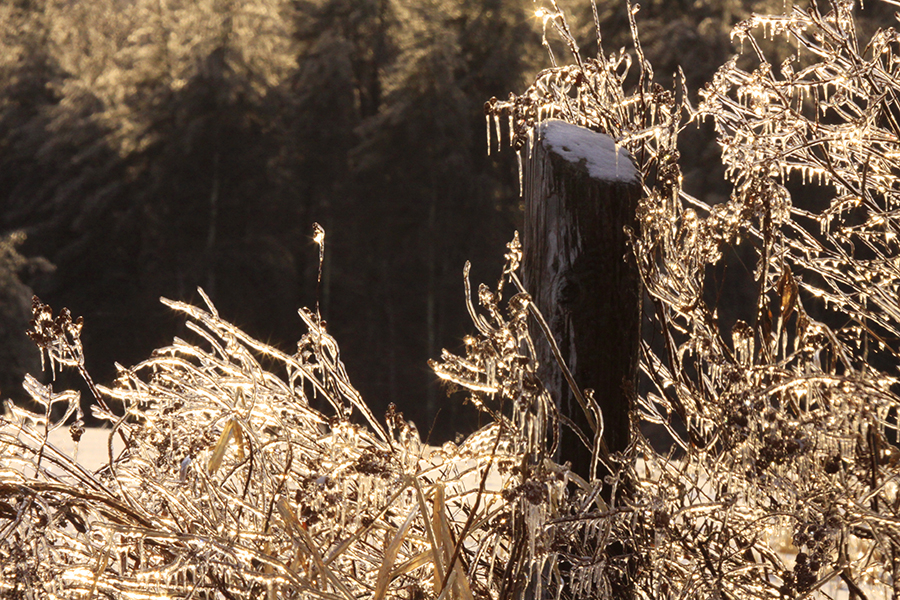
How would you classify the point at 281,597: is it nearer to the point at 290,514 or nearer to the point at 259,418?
the point at 290,514

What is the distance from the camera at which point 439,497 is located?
2148mm

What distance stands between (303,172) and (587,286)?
1891 cm

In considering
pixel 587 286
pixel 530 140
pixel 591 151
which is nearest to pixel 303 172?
pixel 530 140

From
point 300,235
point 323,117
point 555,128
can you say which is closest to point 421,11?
point 323,117

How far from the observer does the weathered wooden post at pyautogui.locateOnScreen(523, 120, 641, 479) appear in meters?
2.23

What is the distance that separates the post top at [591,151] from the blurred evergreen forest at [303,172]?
49.0 ft

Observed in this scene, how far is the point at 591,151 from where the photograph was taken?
7.61 ft

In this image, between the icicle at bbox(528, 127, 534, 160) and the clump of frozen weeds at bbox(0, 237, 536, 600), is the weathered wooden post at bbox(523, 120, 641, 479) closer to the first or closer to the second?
the icicle at bbox(528, 127, 534, 160)

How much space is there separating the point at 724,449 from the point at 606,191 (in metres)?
0.67

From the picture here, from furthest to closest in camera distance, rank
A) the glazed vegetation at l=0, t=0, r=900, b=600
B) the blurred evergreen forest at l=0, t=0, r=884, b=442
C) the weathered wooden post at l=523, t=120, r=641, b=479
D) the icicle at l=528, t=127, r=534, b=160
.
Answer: the blurred evergreen forest at l=0, t=0, r=884, b=442 < the icicle at l=528, t=127, r=534, b=160 < the weathered wooden post at l=523, t=120, r=641, b=479 < the glazed vegetation at l=0, t=0, r=900, b=600

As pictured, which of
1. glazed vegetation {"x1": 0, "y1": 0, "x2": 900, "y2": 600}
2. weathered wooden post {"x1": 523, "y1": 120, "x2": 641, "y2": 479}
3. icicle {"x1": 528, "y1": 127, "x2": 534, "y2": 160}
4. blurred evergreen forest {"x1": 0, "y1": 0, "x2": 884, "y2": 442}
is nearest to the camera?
glazed vegetation {"x1": 0, "y1": 0, "x2": 900, "y2": 600}

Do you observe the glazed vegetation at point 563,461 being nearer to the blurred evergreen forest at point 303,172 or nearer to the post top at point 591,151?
the post top at point 591,151

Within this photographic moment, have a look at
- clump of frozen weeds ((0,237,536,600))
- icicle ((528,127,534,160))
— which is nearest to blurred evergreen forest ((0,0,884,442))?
clump of frozen weeds ((0,237,536,600))

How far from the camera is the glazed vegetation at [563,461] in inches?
81.6
